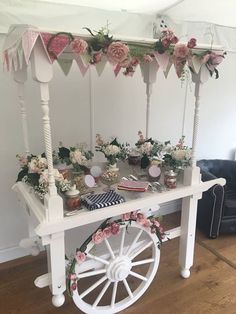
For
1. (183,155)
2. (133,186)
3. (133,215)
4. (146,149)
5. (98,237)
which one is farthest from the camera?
(146,149)

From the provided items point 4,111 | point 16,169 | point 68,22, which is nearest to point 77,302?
point 16,169

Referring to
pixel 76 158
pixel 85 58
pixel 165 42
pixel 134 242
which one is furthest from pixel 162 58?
pixel 134 242

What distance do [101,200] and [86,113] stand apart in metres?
1.14

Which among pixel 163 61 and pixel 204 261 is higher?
pixel 163 61

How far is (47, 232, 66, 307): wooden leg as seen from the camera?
1.69 m

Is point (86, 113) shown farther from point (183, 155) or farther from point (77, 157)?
point (183, 155)

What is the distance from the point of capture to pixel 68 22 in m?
2.32

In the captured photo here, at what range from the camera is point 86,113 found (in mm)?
2699

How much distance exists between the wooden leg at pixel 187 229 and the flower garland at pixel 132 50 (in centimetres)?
102

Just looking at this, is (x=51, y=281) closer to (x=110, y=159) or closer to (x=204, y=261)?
(x=110, y=159)

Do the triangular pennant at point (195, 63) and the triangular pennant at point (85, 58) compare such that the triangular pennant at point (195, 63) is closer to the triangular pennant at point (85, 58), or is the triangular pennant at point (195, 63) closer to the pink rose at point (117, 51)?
the pink rose at point (117, 51)

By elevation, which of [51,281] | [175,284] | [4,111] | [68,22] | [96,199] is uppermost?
[68,22]

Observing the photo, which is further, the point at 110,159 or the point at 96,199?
the point at 110,159

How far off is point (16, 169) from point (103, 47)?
1.47 m
